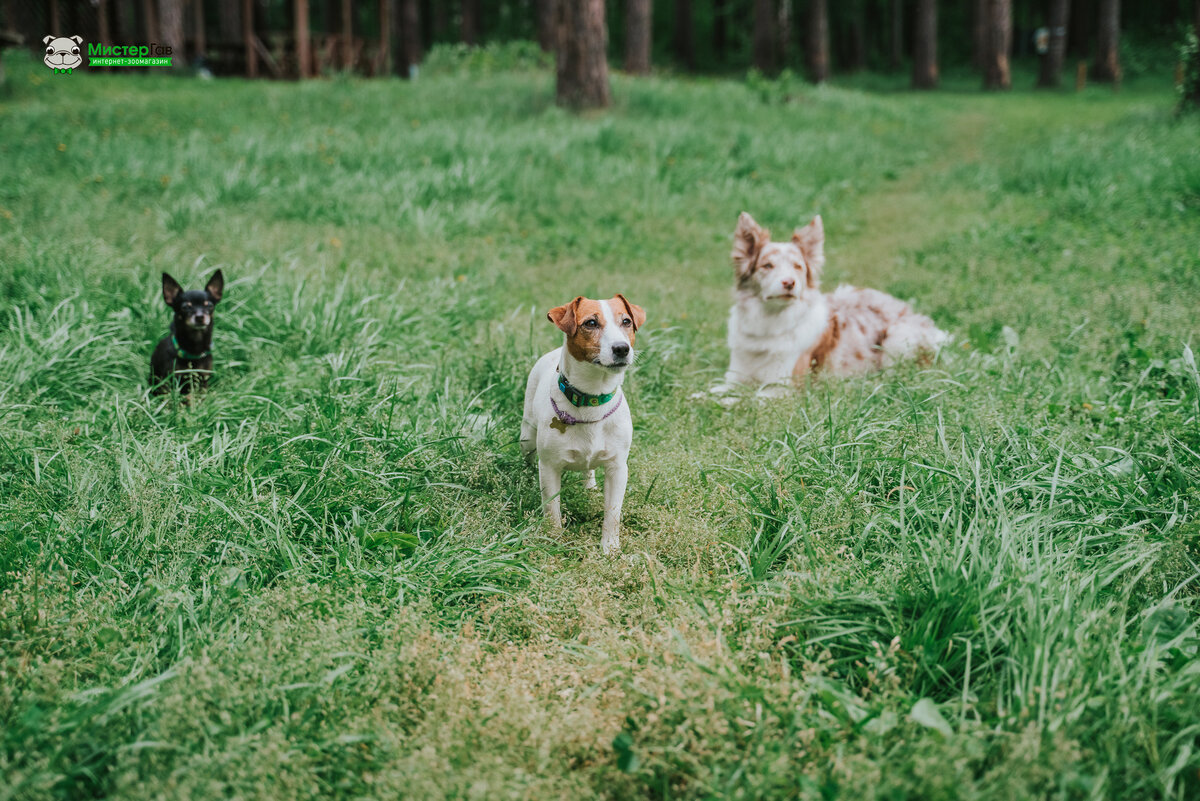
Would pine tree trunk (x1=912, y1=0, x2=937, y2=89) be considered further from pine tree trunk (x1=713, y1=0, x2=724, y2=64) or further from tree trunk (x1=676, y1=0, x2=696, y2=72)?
pine tree trunk (x1=713, y1=0, x2=724, y2=64)

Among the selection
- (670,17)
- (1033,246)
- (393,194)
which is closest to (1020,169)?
(1033,246)

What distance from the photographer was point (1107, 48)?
90.7 feet

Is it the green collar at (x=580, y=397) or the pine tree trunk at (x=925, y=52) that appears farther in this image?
the pine tree trunk at (x=925, y=52)

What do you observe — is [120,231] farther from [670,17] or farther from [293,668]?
[670,17]

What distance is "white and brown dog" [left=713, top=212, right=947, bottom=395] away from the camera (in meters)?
4.87

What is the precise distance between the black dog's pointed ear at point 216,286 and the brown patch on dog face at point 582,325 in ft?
7.93

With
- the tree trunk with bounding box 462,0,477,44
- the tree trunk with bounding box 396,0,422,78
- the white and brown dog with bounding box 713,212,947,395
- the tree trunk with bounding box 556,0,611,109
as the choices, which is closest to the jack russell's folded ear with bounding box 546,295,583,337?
the white and brown dog with bounding box 713,212,947,395

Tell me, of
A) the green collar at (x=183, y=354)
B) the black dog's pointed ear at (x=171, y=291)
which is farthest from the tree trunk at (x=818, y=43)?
the green collar at (x=183, y=354)

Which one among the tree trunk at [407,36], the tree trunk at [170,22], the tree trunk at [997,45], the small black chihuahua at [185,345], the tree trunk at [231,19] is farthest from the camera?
the tree trunk at [407,36]

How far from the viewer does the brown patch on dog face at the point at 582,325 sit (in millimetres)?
3088

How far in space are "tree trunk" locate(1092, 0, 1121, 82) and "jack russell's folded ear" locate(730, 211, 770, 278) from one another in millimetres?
28841

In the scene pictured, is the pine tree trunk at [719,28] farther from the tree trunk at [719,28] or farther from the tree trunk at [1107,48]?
the tree trunk at [1107,48]

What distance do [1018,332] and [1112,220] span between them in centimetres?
358

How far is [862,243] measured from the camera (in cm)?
843
